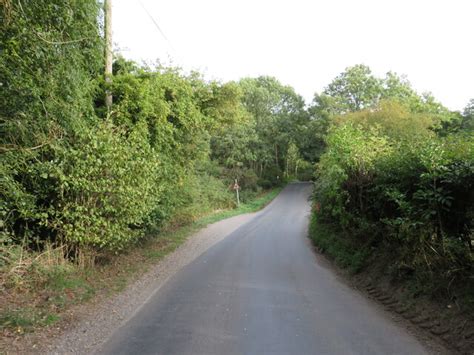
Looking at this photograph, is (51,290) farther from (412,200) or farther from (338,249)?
(338,249)

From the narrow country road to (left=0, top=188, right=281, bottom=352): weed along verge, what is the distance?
1113 mm

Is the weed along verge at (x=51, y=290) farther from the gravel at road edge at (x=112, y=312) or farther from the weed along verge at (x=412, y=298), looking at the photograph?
the weed along verge at (x=412, y=298)

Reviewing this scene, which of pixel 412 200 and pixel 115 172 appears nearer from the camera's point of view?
pixel 412 200

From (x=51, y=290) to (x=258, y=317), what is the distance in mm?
4036

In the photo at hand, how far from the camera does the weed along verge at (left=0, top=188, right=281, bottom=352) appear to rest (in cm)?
541

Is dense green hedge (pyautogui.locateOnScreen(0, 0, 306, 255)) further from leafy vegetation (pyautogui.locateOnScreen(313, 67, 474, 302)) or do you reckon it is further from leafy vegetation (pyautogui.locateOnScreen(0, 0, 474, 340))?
leafy vegetation (pyautogui.locateOnScreen(313, 67, 474, 302))

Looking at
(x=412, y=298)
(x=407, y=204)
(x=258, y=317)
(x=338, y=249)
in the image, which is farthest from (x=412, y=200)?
(x=338, y=249)

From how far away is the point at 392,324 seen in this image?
576cm

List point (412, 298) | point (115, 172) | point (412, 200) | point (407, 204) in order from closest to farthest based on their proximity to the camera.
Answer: point (412, 298)
point (407, 204)
point (412, 200)
point (115, 172)

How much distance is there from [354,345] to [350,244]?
245 inches

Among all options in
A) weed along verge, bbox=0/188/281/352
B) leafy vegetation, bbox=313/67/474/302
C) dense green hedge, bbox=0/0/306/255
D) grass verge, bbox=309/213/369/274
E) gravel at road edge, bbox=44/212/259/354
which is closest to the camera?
gravel at road edge, bbox=44/212/259/354

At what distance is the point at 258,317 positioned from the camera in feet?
19.7

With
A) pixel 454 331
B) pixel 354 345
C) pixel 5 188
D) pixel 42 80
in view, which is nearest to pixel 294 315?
pixel 354 345

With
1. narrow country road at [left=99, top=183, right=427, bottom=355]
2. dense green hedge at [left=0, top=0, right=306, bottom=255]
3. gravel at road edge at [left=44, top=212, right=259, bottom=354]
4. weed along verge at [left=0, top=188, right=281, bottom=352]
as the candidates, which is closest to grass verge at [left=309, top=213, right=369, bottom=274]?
narrow country road at [left=99, top=183, right=427, bottom=355]
